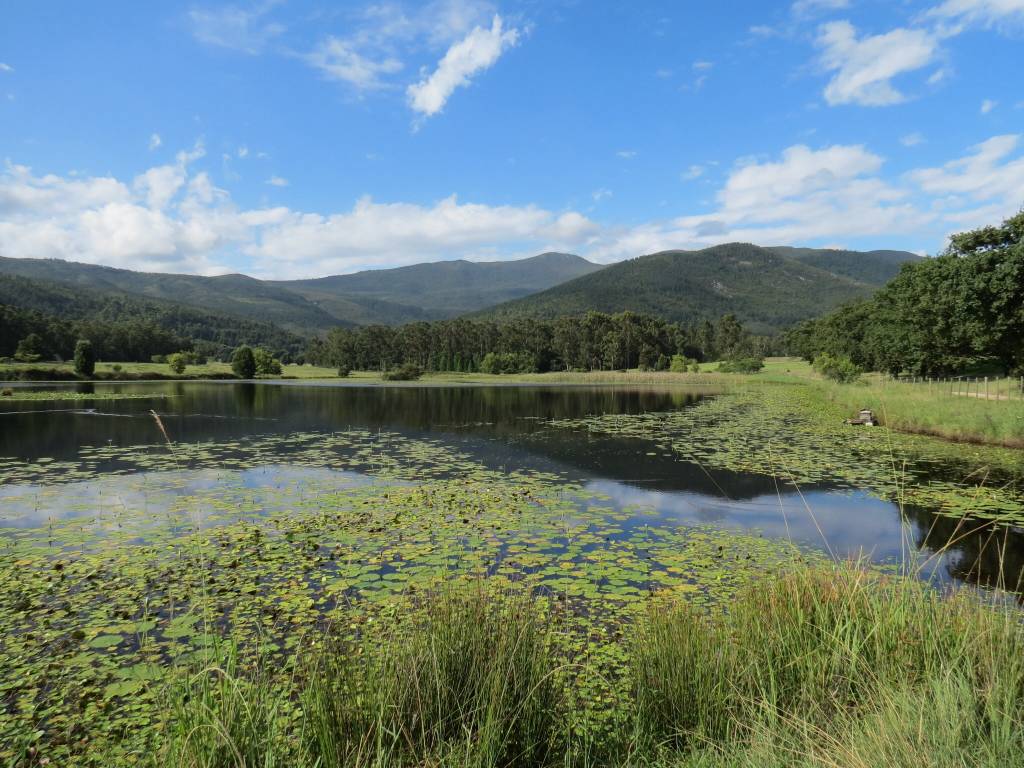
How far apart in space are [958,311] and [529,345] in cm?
9624

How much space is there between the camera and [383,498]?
13.6 meters

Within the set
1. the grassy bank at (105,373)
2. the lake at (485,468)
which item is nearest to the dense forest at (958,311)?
the lake at (485,468)

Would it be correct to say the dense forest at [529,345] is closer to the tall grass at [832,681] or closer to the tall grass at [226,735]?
the tall grass at [832,681]

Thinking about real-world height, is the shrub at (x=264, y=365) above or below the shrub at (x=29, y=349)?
below

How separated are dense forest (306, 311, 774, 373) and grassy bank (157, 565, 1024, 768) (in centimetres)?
11211

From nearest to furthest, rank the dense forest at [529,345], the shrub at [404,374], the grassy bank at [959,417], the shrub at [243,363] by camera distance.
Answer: the grassy bank at [959,417] < the shrub at [243,363] < the shrub at [404,374] < the dense forest at [529,345]

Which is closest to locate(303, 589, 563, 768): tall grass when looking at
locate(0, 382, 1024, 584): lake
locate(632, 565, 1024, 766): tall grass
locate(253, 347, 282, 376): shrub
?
locate(632, 565, 1024, 766): tall grass

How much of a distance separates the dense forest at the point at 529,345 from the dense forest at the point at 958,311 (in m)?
58.4

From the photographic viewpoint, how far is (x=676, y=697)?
4602 mm

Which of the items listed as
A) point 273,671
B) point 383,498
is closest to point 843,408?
point 383,498

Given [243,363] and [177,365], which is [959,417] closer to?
[243,363]

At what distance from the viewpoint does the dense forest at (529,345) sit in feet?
398

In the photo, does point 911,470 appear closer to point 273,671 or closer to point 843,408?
point 273,671

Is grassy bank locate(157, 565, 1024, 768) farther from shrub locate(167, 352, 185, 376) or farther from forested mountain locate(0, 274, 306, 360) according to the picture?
forested mountain locate(0, 274, 306, 360)
